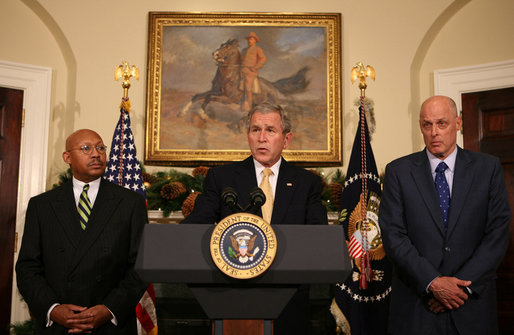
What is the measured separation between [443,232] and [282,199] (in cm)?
88

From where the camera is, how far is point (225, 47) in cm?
518

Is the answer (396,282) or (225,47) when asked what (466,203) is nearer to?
(396,282)

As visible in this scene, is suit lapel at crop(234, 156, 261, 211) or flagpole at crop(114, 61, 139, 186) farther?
flagpole at crop(114, 61, 139, 186)

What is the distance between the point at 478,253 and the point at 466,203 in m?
0.26

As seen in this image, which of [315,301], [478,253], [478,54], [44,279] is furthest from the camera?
[478,54]

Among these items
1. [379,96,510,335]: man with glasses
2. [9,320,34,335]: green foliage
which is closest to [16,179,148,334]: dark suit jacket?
[379,96,510,335]: man with glasses

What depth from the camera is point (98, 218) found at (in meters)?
2.79

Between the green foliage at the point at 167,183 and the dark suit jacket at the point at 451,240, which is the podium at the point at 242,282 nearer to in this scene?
the dark suit jacket at the point at 451,240

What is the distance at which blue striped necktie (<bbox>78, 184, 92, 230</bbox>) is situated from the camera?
2.82 m

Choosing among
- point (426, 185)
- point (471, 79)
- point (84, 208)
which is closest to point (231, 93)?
point (471, 79)

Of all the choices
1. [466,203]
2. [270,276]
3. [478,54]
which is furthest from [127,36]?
[270,276]

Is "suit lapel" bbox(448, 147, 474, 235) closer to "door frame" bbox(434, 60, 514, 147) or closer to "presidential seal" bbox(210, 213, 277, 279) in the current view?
"presidential seal" bbox(210, 213, 277, 279)

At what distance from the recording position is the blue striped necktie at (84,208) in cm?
282

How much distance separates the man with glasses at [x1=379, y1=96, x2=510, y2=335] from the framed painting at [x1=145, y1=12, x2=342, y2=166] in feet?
7.12
